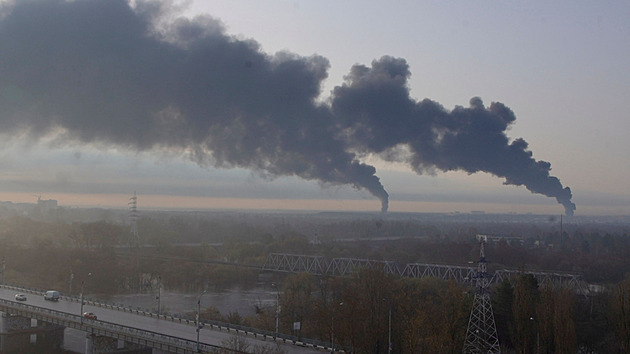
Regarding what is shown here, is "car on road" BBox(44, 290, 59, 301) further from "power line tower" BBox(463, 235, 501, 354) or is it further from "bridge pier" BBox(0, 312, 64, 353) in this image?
"power line tower" BBox(463, 235, 501, 354)

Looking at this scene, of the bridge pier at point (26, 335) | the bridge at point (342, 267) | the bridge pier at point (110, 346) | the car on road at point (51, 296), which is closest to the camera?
the bridge pier at point (110, 346)

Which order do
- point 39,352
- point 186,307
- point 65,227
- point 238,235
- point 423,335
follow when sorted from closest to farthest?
point 423,335 → point 39,352 → point 186,307 → point 65,227 → point 238,235

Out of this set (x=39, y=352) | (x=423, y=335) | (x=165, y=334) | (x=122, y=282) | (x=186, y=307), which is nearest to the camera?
(x=423, y=335)

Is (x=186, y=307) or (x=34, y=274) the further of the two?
(x=34, y=274)

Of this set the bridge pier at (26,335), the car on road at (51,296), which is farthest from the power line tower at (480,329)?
the car on road at (51,296)

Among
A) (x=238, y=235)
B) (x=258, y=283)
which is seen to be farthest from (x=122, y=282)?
(x=238, y=235)

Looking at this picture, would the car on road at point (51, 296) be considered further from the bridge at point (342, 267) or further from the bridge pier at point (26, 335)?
the bridge at point (342, 267)

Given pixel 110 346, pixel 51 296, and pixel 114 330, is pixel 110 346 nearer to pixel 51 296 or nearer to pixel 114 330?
pixel 114 330

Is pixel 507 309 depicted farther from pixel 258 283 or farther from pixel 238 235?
pixel 238 235

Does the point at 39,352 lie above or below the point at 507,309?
below
